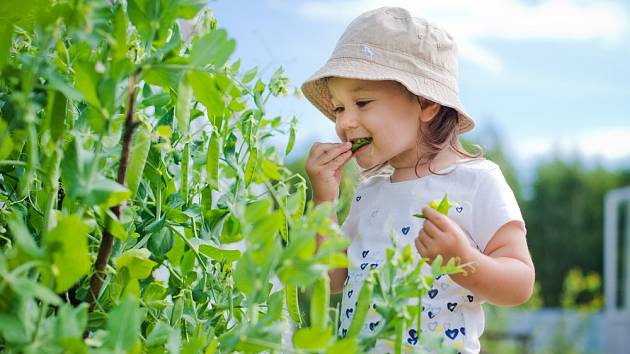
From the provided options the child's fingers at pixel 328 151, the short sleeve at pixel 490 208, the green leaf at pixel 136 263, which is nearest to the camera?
the green leaf at pixel 136 263

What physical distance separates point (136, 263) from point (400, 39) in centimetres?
68

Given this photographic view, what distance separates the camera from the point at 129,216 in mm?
698

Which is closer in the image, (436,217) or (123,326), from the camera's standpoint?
(123,326)

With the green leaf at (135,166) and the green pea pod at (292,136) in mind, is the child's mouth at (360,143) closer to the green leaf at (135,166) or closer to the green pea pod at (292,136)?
the green pea pod at (292,136)

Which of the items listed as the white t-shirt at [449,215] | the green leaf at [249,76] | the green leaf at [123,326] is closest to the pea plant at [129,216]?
the green leaf at [123,326]

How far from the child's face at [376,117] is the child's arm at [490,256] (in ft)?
0.77

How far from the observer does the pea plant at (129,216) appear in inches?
21.8

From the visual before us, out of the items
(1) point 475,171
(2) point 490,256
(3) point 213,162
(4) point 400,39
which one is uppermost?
(4) point 400,39

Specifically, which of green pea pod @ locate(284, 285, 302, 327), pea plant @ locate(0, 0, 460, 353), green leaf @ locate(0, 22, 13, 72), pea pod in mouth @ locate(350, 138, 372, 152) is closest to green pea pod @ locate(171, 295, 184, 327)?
pea plant @ locate(0, 0, 460, 353)

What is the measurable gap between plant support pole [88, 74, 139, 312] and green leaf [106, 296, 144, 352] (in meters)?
0.11

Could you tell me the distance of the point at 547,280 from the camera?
11.6 meters

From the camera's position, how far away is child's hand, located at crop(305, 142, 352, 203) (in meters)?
1.26

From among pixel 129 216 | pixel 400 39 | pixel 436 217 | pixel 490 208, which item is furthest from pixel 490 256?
pixel 129 216

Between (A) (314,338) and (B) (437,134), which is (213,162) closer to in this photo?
(A) (314,338)
